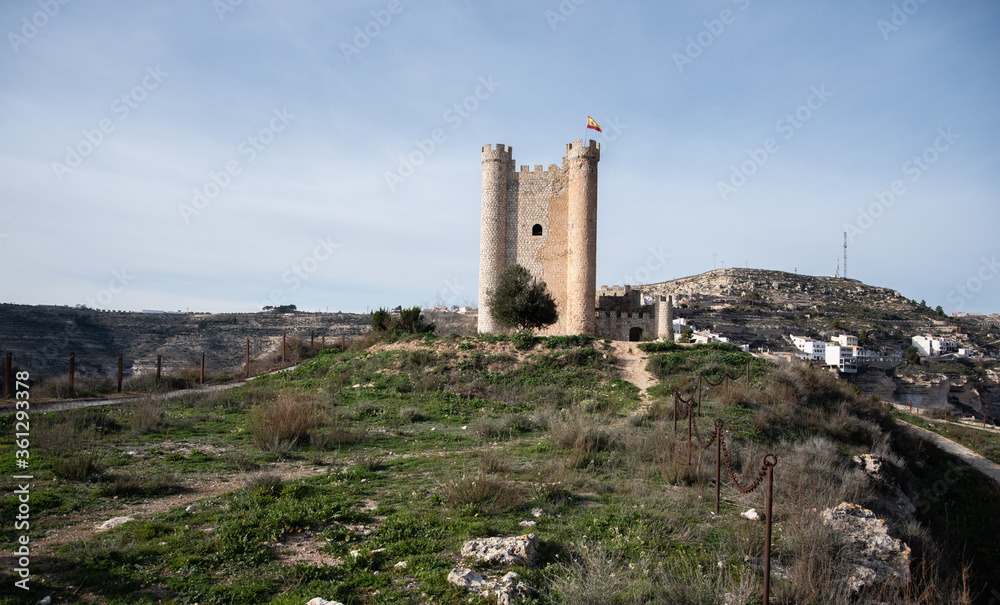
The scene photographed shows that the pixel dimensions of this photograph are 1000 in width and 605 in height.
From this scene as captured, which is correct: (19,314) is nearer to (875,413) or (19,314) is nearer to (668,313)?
(668,313)

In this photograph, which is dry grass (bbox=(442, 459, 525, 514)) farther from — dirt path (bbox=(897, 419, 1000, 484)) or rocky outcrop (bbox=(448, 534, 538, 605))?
dirt path (bbox=(897, 419, 1000, 484))

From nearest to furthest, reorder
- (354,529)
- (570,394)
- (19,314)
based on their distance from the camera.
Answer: (354,529)
(570,394)
(19,314)

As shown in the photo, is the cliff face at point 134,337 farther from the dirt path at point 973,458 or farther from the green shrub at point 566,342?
the dirt path at point 973,458

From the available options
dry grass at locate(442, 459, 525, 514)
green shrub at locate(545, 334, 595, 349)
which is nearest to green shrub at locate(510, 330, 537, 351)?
green shrub at locate(545, 334, 595, 349)

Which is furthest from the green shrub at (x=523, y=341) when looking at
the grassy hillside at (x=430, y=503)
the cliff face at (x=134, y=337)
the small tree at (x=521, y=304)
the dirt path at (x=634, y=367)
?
the cliff face at (x=134, y=337)

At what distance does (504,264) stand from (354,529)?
24.9 meters

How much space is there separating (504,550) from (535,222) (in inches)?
1023

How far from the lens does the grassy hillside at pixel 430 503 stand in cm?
447

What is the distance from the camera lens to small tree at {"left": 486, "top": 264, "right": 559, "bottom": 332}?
1028 inches

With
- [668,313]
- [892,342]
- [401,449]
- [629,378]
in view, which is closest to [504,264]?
[668,313]

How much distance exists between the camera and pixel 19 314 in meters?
43.0

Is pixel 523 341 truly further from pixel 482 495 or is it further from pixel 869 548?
pixel 869 548

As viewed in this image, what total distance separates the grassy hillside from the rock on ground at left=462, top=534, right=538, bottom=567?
13 cm

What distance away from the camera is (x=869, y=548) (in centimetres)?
538
